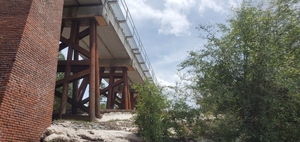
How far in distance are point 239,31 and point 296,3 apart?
1.93 m

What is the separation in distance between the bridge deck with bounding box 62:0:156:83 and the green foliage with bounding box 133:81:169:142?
132cm

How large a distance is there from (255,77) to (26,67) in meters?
5.97

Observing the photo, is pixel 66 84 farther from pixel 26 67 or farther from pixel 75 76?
pixel 26 67

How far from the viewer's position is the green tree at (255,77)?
6.52 metres

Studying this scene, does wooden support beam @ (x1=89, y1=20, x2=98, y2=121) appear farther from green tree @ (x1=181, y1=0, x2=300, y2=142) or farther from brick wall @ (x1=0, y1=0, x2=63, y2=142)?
green tree @ (x1=181, y1=0, x2=300, y2=142)

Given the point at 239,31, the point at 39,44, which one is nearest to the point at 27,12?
the point at 39,44

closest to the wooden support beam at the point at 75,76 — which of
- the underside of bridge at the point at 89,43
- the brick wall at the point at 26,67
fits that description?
the underside of bridge at the point at 89,43

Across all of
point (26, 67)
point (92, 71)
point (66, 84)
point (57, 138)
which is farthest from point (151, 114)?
point (66, 84)

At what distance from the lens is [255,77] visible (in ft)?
22.5

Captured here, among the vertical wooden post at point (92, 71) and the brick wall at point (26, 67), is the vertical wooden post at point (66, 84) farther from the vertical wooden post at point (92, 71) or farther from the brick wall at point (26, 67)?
the brick wall at point (26, 67)

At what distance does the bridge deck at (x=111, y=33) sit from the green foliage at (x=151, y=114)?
1322mm

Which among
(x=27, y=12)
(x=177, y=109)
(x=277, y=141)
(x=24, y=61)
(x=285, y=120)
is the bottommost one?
(x=277, y=141)

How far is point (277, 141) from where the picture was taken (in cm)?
649

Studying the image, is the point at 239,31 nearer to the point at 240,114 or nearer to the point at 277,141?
the point at 240,114
